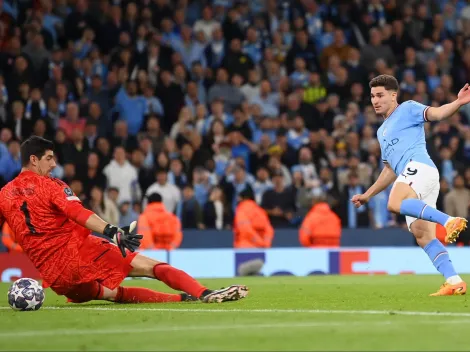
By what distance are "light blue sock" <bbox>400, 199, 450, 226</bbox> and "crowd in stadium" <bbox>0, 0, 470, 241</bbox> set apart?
887 centimetres

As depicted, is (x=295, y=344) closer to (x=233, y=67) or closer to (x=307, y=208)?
(x=307, y=208)

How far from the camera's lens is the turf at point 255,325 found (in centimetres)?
659

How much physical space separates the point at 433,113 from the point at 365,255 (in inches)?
355

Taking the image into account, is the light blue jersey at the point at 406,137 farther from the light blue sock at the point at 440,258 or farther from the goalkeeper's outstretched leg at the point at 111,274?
the goalkeeper's outstretched leg at the point at 111,274

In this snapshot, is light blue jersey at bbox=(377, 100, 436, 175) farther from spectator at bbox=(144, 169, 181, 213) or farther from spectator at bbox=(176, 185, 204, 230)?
spectator at bbox=(176, 185, 204, 230)

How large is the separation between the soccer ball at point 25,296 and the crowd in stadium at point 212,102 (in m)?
8.67

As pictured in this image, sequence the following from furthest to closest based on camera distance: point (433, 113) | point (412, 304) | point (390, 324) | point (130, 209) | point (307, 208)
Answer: point (307, 208) → point (130, 209) → point (433, 113) → point (412, 304) → point (390, 324)

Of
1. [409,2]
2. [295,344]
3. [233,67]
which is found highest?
[409,2]

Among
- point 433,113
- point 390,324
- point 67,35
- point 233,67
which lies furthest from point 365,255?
point 390,324

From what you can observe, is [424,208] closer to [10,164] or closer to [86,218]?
[86,218]

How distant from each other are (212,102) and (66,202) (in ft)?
38.2

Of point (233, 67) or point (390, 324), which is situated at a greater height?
point (233, 67)

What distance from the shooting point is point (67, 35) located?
20.9 meters

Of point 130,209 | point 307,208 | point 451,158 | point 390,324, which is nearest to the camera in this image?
point 390,324
